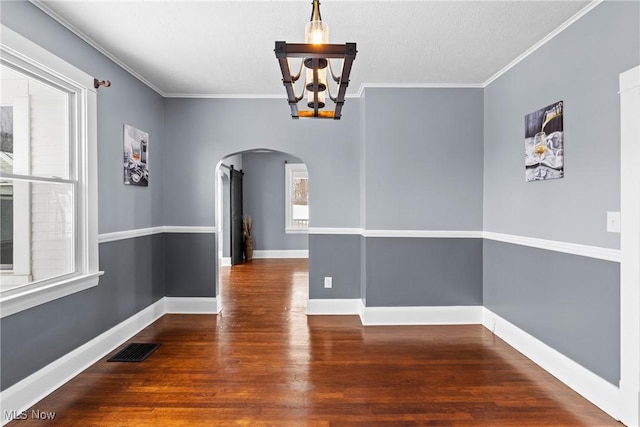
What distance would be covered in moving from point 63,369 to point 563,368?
362 centimetres

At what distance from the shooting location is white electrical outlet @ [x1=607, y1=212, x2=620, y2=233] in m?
2.20

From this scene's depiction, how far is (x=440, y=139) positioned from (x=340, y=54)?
2833 mm

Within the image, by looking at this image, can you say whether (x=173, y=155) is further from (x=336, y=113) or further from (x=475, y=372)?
(x=475, y=372)

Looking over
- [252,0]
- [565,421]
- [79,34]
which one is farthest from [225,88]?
[565,421]

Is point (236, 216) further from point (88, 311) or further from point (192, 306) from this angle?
point (88, 311)

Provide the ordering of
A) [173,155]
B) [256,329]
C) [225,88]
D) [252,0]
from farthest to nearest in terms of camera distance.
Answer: [173,155] → [225,88] → [256,329] → [252,0]

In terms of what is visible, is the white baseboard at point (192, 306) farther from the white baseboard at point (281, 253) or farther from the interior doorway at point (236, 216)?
the white baseboard at point (281, 253)

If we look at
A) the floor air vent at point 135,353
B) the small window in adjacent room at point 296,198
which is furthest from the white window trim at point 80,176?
the small window in adjacent room at point 296,198

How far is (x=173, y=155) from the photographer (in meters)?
4.36

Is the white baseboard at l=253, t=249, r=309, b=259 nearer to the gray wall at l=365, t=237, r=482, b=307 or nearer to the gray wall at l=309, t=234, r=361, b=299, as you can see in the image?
the gray wall at l=309, t=234, r=361, b=299

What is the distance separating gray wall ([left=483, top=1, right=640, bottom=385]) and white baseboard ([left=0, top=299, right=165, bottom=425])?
3.63 metres

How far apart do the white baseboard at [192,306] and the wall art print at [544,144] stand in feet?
11.8

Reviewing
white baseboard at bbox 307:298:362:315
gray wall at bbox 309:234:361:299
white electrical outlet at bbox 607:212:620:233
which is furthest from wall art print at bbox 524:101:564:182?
white baseboard at bbox 307:298:362:315

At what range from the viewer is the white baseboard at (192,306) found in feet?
14.3
